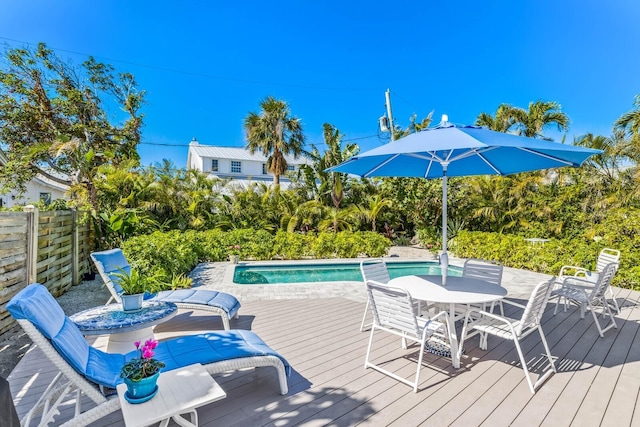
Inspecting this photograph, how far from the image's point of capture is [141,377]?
7.14 ft

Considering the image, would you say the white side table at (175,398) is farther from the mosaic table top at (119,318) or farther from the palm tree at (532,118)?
the palm tree at (532,118)

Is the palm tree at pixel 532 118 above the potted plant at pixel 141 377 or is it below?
above

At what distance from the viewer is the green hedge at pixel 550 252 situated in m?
7.71

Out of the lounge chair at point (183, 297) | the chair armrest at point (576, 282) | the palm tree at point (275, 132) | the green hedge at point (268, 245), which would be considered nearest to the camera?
the lounge chair at point (183, 297)

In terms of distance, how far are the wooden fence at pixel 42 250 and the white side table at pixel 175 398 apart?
2764 millimetres

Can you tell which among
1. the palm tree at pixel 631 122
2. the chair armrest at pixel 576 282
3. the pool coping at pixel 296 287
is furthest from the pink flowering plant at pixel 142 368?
the palm tree at pixel 631 122

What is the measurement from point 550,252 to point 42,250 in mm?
11998

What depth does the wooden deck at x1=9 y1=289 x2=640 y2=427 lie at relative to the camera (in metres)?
2.81

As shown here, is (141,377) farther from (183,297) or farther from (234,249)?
(234,249)

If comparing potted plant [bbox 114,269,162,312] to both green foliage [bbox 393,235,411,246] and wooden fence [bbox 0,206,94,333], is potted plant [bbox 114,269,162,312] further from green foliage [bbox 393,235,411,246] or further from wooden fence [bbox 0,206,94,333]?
green foliage [bbox 393,235,411,246]

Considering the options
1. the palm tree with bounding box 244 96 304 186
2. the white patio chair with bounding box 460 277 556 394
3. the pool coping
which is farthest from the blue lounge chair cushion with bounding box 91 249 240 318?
the palm tree with bounding box 244 96 304 186

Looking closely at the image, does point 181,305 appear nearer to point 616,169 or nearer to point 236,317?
point 236,317

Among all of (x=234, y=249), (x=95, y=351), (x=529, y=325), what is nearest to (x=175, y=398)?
(x=95, y=351)

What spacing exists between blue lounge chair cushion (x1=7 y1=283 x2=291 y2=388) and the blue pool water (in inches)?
252
